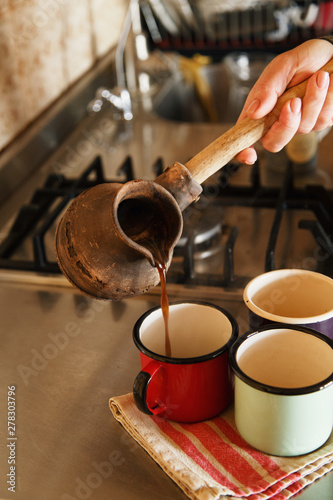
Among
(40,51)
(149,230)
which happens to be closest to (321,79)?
(149,230)

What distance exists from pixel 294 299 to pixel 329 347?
0.12 m

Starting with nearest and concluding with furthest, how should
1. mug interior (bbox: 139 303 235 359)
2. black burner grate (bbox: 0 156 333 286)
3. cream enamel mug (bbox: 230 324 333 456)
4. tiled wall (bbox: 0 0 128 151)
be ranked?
cream enamel mug (bbox: 230 324 333 456) < mug interior (bbox: 139 303 235 359) < black burner grate (bbox: 0 156 333 286) < tiled wall (bbox: 0 0 128 151)

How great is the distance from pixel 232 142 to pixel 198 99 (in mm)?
1019

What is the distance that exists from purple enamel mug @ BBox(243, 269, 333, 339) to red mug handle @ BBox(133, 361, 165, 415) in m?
0.12

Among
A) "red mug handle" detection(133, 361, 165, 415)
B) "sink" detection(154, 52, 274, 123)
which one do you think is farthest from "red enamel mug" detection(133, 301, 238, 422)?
"sink" detection(154, 52, 274, 123)

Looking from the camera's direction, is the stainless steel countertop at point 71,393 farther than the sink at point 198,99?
No

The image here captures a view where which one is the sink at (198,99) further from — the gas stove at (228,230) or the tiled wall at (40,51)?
the gas stove at (228,230)

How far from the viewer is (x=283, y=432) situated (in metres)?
0.53

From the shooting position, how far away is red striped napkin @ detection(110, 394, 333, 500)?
0.52 meters

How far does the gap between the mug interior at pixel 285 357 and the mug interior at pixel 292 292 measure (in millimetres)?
54

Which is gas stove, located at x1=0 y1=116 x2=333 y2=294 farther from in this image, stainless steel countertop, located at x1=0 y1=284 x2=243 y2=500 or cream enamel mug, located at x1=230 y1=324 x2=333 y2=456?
cream enamel mug, located at x1=230 y1=324 x2=333 y2=456

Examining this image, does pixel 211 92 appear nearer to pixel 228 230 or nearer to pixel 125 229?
pixel 228 230

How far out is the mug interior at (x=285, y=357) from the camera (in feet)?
1.83

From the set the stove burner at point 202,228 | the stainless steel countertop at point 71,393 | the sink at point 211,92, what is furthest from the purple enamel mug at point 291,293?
the sink at point 211,92
